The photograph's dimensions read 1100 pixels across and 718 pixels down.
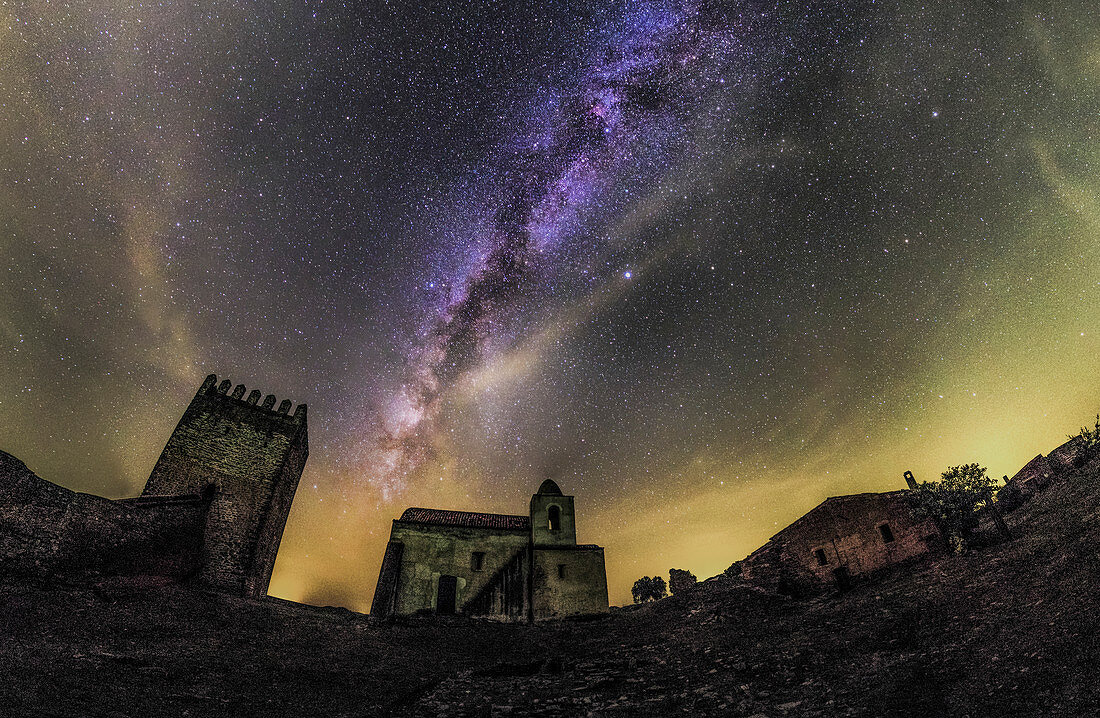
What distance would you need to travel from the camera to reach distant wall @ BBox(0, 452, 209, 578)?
57.1 feet

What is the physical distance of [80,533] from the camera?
19.1 metres

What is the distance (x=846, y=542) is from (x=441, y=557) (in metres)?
27.1

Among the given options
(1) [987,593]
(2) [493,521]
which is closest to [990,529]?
(1) [987,593]

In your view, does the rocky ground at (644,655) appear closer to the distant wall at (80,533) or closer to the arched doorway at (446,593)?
the distant wall at (80,533)

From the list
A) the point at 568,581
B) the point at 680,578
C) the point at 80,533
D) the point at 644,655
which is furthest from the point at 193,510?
the point at 680,578

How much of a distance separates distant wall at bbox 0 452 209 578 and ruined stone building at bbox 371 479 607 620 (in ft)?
37.2

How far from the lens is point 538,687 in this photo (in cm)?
1520

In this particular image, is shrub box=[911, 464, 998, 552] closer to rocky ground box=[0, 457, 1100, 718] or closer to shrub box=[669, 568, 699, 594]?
rocky ground box=[0, 457, 1100, 718]

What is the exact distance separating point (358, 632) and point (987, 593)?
2300cm

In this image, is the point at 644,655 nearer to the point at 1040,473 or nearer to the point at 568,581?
the point at 568,581

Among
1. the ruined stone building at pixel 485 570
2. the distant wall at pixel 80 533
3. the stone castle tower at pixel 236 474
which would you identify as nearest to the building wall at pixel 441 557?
the ruined stone building at pixel 485 570

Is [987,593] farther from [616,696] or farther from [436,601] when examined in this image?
[436,601]

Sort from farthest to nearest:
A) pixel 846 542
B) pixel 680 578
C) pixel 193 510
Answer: pixel 680 578 → pixel 846 542 → pixel 193 510

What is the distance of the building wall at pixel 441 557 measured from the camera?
3019cm
